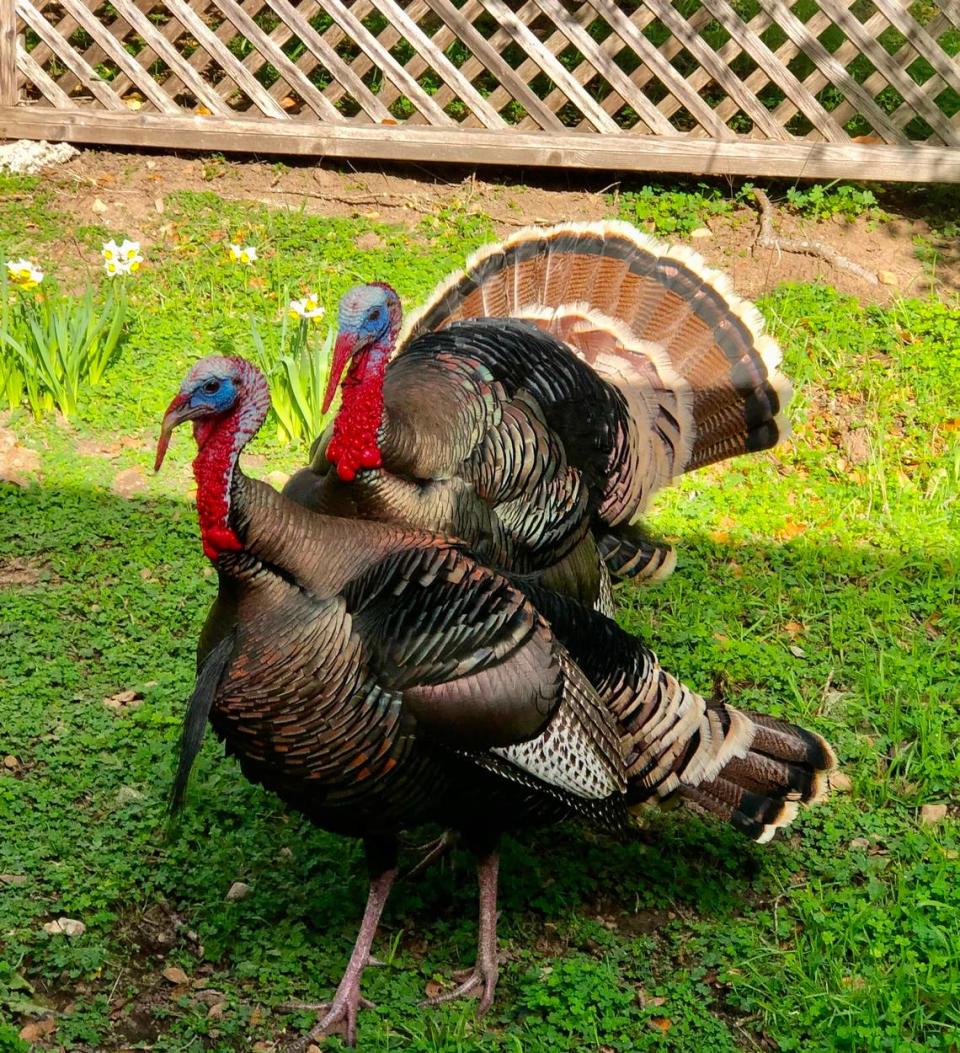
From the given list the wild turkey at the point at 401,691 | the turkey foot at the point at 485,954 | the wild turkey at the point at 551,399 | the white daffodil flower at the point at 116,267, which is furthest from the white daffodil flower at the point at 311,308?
the turkey foot at the point at 485,954

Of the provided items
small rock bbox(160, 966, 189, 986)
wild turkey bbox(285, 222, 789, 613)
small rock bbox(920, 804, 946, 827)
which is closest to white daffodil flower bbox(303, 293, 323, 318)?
wild turkey bbox(285, 222, 789, 613)

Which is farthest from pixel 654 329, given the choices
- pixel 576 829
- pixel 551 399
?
pixel 576 829

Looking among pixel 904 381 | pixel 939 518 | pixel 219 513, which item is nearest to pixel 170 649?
pixel 219 513

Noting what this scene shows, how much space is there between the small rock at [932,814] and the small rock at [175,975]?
7.58ft

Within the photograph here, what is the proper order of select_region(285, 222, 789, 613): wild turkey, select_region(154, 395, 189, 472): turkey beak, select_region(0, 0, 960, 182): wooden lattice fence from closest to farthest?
select_region(154, 395, 189, 472): turkey beak
select_region(285, 222, 789, 613): wild turkey
select_region(0, 0, 960, 182): wooden lattice fence

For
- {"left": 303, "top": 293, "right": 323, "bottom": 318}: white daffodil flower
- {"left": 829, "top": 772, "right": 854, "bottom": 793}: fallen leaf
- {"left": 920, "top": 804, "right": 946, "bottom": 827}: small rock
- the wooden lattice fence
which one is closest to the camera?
{"left": 920, "top": 804, "right": 946, "bottom": 827}: small rock

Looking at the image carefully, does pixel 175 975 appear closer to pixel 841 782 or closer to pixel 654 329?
pixel 841 782

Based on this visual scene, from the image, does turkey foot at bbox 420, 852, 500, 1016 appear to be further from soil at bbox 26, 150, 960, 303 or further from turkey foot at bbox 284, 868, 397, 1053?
soil at bbox 26, 150, 960, 303

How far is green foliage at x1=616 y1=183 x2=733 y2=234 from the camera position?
738cm

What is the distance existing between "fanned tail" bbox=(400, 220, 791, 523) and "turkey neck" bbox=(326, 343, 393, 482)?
109cm

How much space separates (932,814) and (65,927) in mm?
2662

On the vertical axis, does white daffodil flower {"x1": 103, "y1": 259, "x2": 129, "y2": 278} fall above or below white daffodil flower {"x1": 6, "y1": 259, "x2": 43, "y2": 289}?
above

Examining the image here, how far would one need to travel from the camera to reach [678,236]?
24.1 feet

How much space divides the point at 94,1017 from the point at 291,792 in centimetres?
80
